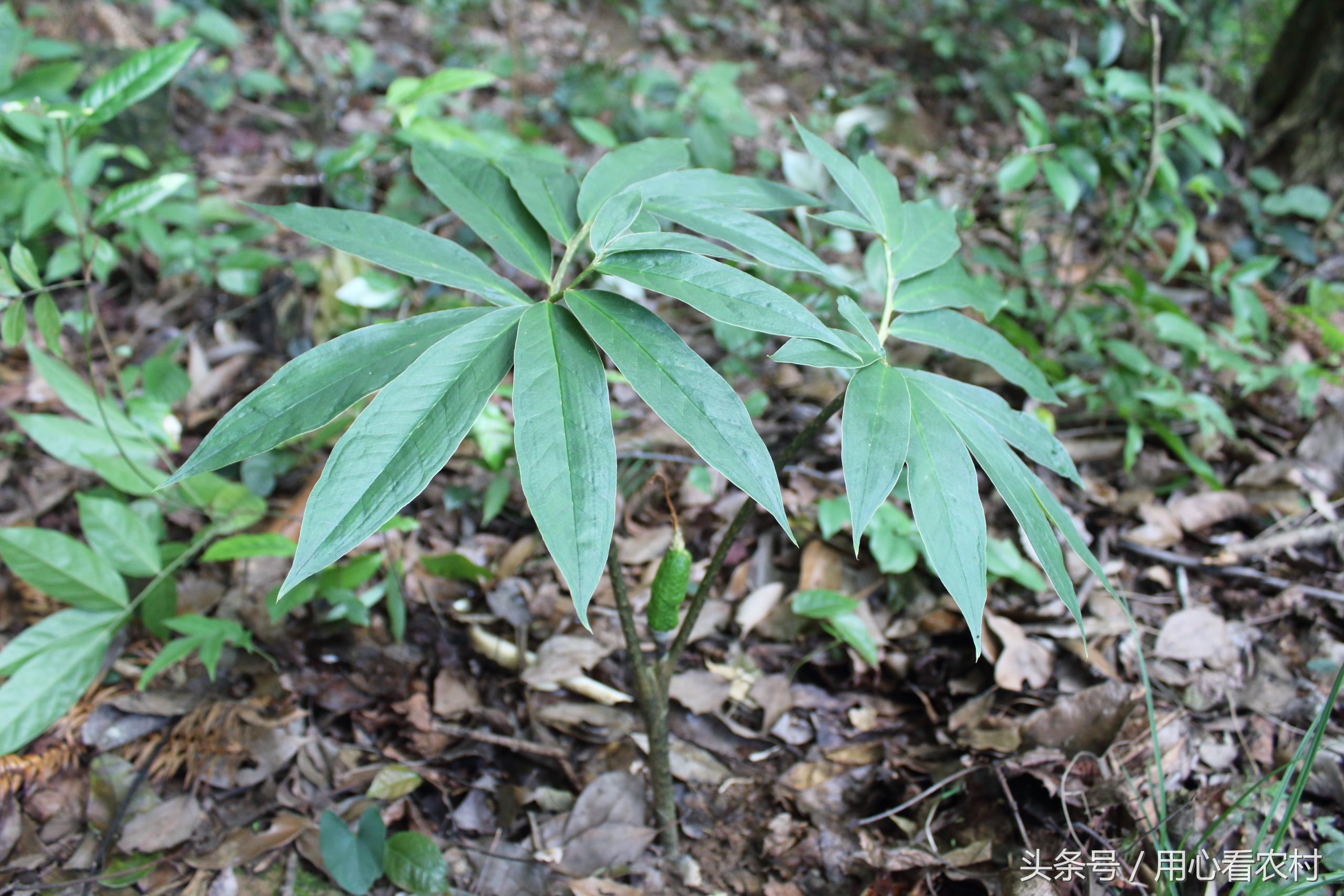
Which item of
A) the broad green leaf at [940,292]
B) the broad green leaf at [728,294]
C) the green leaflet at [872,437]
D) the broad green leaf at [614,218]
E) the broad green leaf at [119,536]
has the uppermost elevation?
the broad green leaf at [614,218]

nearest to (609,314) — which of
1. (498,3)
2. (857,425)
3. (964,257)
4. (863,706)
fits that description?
(857,425)

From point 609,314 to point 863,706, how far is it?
1.15 meters

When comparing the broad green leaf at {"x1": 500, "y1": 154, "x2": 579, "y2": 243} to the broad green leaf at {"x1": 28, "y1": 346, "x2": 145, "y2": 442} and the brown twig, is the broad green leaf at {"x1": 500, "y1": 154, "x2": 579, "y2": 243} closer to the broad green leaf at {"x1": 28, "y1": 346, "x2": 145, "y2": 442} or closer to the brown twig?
the broad green leaf at {"x1": 28, "y1": 346, "x2": 145, "y2": 442}

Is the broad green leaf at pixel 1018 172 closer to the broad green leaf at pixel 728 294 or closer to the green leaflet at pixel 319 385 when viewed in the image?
the broad green leaf at pixel 728 294

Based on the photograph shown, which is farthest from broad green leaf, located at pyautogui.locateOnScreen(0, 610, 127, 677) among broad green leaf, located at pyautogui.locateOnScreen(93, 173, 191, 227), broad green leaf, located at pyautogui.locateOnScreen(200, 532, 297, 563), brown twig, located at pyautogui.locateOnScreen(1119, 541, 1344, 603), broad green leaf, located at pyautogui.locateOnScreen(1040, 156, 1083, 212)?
broad green leaf, located at pyautogui.locateOnScreen(1040, 156, 1083, 212)

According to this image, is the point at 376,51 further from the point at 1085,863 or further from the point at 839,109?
the point at 1085,863

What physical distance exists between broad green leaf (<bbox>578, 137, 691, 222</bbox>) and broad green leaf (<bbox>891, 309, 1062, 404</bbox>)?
0.40 m

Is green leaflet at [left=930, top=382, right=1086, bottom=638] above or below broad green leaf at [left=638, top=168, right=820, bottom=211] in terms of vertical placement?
below

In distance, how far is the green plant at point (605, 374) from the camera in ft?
2.54

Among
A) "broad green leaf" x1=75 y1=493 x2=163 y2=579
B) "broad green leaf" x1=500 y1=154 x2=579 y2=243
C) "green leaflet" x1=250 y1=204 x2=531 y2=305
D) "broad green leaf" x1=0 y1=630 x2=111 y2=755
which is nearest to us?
"green leaflet" x1=250 y1=204 x2=531 y2=305

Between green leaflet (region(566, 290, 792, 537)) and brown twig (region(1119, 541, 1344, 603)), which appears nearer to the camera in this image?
green leaflet (region(566, 290, 792, 537))

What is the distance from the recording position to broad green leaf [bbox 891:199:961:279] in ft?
3.49

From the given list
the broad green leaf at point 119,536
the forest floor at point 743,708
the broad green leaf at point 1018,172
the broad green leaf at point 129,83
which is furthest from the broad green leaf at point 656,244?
the broad green leaf at point 1018,172

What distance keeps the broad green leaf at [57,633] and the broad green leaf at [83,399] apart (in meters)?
0.34
